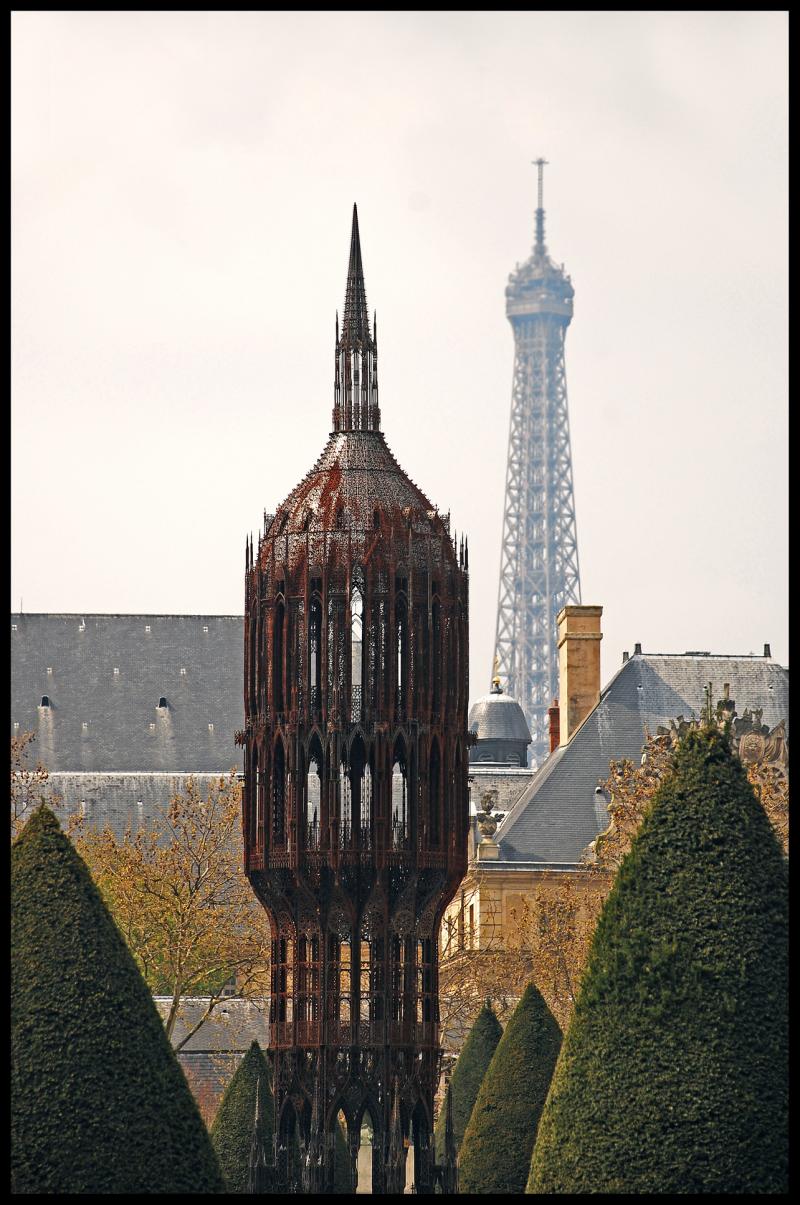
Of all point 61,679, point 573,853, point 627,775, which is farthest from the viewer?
point 61,679

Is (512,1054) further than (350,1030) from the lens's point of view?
Yes

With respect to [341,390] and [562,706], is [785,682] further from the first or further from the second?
[341,390]

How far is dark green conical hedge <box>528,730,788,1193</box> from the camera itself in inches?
1063

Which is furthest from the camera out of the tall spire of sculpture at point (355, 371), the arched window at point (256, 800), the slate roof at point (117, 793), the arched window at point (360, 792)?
the slate roof at point (117, 793)

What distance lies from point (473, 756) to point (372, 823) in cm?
6919

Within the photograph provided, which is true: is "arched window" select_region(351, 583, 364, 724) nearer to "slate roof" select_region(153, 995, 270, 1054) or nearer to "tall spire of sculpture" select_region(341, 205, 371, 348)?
"tall spire of sculpture" select_region(341, 205, 371, 348)

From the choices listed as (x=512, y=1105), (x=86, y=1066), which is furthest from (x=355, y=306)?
(x=86, y=1066)

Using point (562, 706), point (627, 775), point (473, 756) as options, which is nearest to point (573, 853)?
point (562, 706)

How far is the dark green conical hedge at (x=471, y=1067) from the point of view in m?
52.0

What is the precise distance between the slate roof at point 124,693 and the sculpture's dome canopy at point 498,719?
1590 centimetres

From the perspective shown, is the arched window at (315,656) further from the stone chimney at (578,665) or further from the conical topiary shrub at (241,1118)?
the stone chimney at (578,665)

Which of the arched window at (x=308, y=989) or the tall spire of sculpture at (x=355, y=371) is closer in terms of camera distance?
the arched window at (x=308, y=989)

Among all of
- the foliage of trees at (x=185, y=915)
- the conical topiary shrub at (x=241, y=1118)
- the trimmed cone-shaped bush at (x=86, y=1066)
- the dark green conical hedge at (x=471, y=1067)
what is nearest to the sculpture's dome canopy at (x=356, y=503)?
the conical topiary shrub at (x=241, y=1118)

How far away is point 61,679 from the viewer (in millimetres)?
92250
